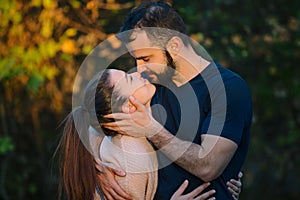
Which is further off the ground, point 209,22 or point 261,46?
point 209,22

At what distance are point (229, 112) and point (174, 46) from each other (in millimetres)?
542

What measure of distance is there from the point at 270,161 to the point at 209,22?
2.23 meters

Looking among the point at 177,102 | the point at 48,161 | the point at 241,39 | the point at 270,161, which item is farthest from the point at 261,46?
the point at 177,102

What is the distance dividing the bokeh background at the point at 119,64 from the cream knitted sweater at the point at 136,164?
2.30 meters

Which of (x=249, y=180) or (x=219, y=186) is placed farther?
(x=249, y=180)

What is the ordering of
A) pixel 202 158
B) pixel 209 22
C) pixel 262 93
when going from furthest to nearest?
pixel 262 93 → pixel 209 22 → pixel 202 158

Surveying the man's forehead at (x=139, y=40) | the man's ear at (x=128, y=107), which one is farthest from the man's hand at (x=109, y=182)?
the man's forehead at (x=139, y=40)

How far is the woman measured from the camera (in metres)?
3.29

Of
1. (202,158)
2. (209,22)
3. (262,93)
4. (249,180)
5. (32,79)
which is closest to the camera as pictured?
(202,158)

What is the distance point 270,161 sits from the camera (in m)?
8.22

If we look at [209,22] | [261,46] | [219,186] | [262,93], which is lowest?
[262,93]

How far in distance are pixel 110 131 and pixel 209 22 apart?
12.2 ft

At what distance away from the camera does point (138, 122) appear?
325 cm

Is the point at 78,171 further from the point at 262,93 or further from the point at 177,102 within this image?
the point at 262,93
